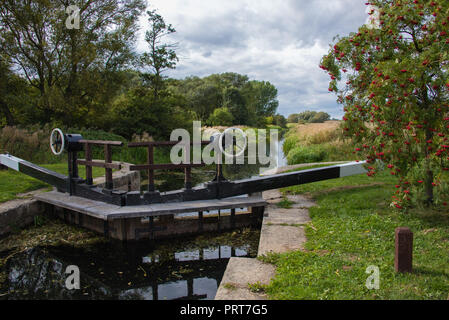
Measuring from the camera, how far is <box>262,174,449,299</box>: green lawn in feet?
9.36

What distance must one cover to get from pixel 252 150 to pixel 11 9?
43.6 feet

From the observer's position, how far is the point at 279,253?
374 centimetres

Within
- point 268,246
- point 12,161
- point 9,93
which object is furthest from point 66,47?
point 268,246

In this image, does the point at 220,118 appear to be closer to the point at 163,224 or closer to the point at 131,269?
the point at 163,224

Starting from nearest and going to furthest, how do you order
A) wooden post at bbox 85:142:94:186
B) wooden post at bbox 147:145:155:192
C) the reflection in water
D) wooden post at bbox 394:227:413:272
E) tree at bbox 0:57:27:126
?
1. wooden post at bbox 394:227:413:272
2. the reflection in water
3. wooden post at bbox 147:145:155:192
4. wooden post at bbox 85:142:94:186
5. tree at bbox 0:57:27:126

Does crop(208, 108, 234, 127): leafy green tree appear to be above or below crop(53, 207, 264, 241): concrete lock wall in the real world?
above

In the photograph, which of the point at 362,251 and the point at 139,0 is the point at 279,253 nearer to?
the point at 362,251

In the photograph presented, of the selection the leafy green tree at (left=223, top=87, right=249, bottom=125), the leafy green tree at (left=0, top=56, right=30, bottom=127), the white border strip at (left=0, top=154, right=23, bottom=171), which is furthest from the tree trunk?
the leafy green tree at (left=223, top=87, right=249, bottom=125)

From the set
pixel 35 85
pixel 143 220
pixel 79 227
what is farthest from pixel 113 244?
pixel 35 85

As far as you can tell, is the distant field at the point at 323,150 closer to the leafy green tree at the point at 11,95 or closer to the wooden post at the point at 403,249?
the wooden post at the point at 403,249

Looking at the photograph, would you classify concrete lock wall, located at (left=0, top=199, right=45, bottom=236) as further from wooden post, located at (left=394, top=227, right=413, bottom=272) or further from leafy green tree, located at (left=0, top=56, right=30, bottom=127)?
leafy green tree, located at (left=0, top=56, right=30, bottom=127)

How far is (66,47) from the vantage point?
13.6 metres

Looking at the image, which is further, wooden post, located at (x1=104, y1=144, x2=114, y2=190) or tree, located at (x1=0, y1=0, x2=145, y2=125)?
tree, located at (x1=0, y1=0, x2=145, y2=125)

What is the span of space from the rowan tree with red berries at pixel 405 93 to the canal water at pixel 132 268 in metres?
2.11
